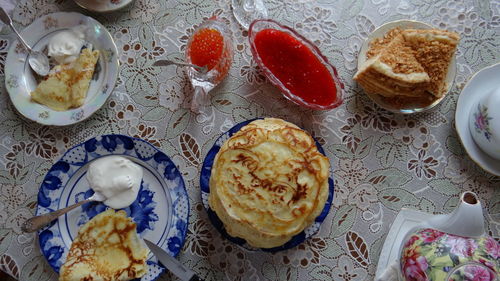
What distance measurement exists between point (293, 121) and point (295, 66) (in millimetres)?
195

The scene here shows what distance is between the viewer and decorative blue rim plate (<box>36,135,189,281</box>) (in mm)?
1527

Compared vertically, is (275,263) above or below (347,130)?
below

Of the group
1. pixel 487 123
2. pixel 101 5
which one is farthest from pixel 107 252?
pixel 487 123

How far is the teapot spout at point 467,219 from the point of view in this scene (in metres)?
1.30

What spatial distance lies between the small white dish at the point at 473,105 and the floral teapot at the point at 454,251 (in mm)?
284

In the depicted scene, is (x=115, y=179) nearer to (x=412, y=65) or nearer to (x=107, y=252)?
(x=107, y=252)

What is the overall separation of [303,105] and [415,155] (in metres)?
0.44

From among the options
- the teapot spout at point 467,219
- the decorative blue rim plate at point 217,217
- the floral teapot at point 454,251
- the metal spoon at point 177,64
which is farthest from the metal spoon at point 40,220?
the teapot spout at point 467,219

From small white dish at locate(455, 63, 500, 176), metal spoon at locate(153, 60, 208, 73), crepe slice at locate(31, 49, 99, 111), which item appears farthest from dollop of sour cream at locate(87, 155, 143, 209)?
small white dish at locate(455, 63, 500, 176)

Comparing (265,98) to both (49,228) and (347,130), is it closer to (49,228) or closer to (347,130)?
(347,130)

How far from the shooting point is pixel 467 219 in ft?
4.31

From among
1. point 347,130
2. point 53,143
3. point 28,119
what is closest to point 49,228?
point 53,143

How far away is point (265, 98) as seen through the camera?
5.52ft

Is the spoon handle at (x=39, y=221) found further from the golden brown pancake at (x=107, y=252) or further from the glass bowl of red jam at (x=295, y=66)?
the glass bowl of red jam at (x=295, y=66)
